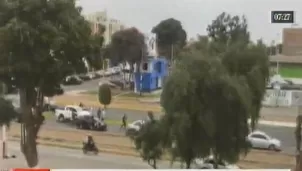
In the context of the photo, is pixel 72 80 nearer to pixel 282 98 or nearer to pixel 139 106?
pixel 139 106

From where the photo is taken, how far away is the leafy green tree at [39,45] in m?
2.44

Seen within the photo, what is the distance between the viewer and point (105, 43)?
258 cm

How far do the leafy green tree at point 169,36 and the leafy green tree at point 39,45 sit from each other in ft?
1.24

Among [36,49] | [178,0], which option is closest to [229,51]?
[178,0]

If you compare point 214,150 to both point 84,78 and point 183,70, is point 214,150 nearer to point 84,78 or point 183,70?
point 183,70

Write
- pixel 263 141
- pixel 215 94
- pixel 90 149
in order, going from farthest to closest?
pixel 90 149 → pixel 263 141 → pixel 215 94

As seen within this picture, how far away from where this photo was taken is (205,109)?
243 cm

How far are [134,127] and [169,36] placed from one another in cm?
52

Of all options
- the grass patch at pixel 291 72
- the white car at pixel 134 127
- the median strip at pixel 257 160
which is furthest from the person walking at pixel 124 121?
the grass patch at pixel 291 72

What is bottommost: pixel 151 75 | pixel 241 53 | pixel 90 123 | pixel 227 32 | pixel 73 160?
pixel 73 160

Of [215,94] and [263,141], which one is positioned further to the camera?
[263,141]

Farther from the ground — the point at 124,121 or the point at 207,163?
the point at 124,121

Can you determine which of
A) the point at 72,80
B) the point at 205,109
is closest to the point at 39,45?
the point at 72,80

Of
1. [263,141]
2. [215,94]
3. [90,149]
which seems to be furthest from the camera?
[90,149]
